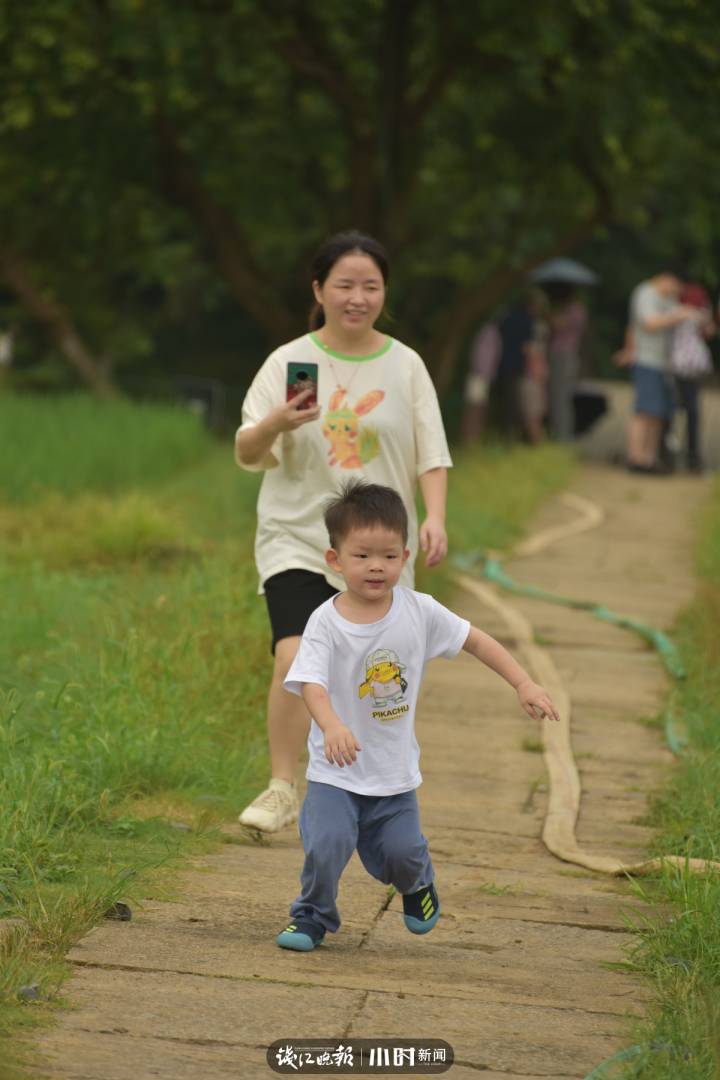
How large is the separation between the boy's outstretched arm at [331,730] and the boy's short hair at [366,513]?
0.35 meters

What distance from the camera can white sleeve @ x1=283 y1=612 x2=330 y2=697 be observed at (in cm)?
403

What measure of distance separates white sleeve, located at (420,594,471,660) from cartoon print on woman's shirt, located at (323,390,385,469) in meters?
1.02

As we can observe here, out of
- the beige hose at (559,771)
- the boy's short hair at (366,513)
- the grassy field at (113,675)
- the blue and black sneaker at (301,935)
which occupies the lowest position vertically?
the beige hose at (559,771)

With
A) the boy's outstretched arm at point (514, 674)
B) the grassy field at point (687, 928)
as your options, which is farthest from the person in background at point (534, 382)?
the boy's outstretched arm at point (514, 674)

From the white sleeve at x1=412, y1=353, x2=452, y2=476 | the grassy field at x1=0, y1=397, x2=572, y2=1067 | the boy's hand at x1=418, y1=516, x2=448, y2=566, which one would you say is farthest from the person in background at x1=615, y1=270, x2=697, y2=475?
the boy's hand at x1=418, y1=516, x2=448, y2=566

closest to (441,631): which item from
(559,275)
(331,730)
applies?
(331,730)

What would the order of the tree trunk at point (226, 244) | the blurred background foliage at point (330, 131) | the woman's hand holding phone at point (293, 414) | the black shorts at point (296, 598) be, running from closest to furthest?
the woman's hand holding phone at point (293, 414)
the black shorts at point (296, 598)
the blurred background foliage at point (330, 131)
the tree trunk at point (226, 244)

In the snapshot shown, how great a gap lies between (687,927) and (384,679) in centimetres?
86

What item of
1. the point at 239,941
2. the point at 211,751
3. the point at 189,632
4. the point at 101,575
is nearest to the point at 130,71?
the point at 101,575

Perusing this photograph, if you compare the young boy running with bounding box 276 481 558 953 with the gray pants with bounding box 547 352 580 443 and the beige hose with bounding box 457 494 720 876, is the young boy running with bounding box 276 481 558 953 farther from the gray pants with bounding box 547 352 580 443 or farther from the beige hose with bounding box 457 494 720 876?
the gray pants with bounding box 547 352 580 443

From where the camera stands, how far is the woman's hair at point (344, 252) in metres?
5.11

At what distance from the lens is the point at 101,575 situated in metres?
9.48

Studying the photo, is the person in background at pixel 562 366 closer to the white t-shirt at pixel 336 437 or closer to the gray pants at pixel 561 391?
the gray pants at pixel 561 391

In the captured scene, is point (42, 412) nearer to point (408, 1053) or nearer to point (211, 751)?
point (211, 751)
